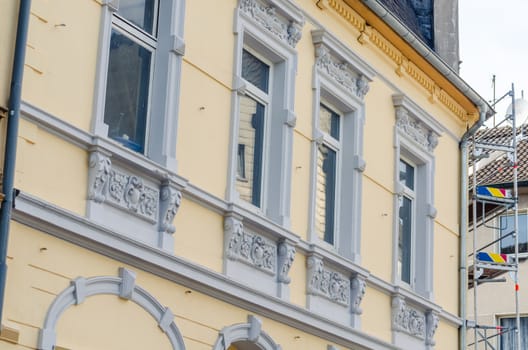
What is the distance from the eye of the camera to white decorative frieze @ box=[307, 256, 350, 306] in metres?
16.3

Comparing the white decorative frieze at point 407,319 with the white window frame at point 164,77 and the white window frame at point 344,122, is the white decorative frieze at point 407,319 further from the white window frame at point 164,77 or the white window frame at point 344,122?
the white window frame at point 164,77

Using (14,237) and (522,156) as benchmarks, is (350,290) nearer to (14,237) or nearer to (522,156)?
(14,237)

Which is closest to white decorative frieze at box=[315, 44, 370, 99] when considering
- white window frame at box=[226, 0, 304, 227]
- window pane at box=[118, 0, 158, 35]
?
white window frame at box=[226, 0, 304, 227]

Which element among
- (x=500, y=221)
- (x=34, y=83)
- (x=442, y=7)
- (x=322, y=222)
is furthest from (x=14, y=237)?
(x=500, y=221)

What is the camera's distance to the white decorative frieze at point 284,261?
15609 millimetres

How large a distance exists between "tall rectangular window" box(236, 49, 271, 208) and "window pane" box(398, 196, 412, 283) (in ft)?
13.9

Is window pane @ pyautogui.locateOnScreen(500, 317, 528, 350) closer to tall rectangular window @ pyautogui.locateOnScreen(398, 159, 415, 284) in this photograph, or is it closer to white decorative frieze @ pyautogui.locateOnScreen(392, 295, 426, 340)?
tall rectangular window @ pyautogui.locateOnScreen(398, 159, 415, 284)

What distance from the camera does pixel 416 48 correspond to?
65.2 feet

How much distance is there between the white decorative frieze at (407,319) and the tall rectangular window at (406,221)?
0.68 metres

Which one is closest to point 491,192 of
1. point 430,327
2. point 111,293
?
point 430,327

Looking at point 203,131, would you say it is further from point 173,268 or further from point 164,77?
point 173,268

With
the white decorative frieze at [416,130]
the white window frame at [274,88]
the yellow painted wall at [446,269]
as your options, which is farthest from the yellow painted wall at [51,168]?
the yellow painted wall at [446,269]

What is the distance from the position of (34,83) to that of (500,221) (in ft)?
79.3

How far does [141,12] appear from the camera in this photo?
1430 cm
